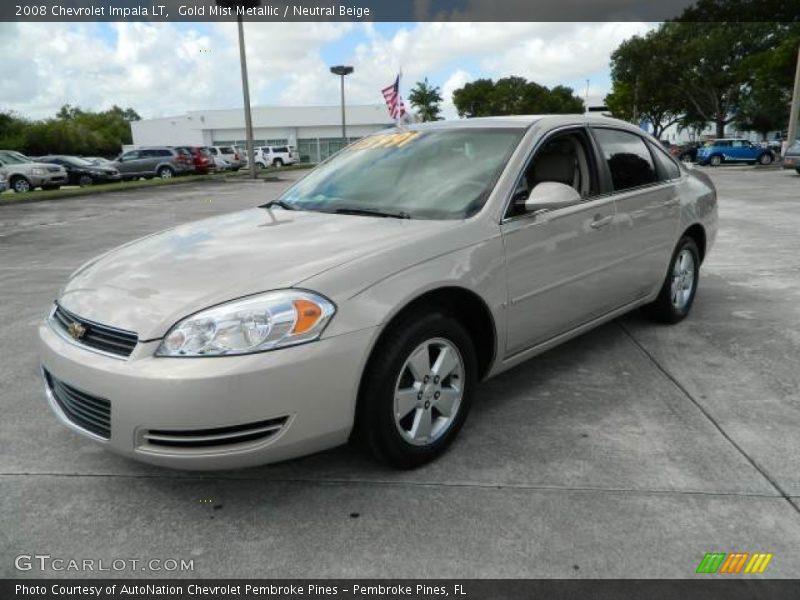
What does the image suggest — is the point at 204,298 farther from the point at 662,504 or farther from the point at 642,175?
the point at 642,175

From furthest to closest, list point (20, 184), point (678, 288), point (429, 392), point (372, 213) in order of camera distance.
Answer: point (20, 184)
point (678, 288)
point (372, 213)
point (429, 392)

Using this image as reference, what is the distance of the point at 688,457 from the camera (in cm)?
298

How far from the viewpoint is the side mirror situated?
3.23m

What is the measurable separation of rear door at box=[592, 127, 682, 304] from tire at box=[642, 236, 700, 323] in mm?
195

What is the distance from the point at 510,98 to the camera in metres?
88.9

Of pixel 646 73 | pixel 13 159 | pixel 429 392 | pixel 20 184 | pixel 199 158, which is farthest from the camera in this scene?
pixel 646 73

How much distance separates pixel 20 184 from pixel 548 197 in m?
23.9

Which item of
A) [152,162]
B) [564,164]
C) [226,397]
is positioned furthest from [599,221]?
[152,162]

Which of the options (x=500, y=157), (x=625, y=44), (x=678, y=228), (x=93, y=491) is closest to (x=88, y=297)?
(x=93, y=491)

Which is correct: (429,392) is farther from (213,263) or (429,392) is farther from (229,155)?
(229,155)

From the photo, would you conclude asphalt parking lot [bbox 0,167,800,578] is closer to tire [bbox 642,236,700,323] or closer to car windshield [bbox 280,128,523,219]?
tire [bbox 642,236,700,323]

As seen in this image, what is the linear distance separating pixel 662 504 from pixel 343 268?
5.14 ft

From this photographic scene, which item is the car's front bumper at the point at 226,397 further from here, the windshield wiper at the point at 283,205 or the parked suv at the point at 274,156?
the parked suv at the point at 274,156
